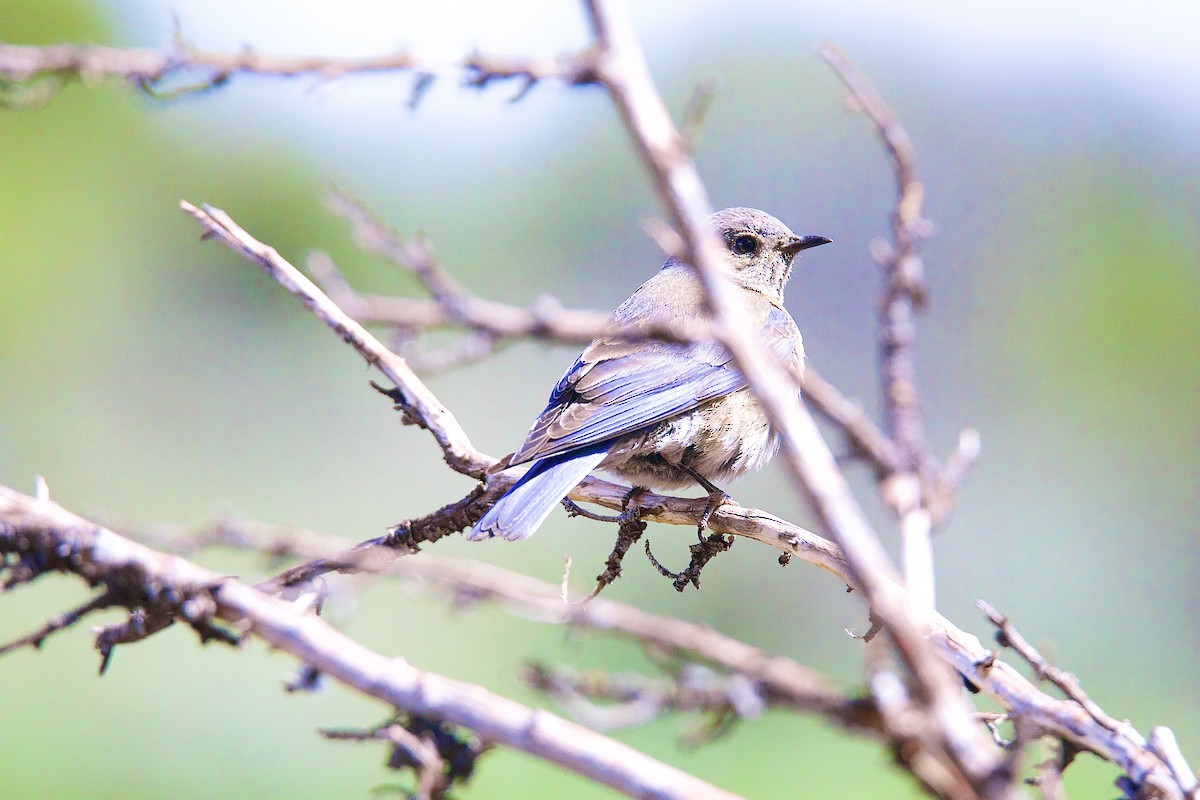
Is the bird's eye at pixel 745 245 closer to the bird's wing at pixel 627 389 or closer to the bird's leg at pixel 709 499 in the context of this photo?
the bird's wing at pixel 627 389

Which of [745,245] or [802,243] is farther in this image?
[745,245]

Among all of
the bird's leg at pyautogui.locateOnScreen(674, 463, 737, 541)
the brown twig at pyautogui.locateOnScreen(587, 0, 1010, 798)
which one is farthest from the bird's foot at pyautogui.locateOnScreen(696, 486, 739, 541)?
the brown twig at pyautogui.locateOnScreen(587, 0, 1010, 798)

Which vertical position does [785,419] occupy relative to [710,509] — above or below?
below

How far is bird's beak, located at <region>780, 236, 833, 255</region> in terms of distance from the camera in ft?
15.5

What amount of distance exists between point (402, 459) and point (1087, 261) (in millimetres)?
14279

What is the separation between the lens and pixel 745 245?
4953 mm

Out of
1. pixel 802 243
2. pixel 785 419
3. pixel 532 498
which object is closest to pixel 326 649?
pixel 785 419

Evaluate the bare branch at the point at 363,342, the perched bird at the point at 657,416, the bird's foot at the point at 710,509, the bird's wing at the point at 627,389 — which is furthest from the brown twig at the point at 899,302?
the bare branch at the point at 363,342

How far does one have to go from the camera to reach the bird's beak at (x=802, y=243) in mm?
4737

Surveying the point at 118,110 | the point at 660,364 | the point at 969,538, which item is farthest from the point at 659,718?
the point at 118,110

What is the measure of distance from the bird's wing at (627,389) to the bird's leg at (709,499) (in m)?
0.20

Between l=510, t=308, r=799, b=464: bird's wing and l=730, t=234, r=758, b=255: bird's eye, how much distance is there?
1032mm

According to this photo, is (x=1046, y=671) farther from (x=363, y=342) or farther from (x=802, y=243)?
(x=802, y=243)

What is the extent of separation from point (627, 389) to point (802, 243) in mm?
1493
